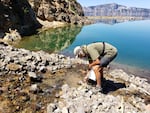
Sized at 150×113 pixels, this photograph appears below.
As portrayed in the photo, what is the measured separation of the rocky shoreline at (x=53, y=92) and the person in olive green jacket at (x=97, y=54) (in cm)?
96

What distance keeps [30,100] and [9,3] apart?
5364 centimetres

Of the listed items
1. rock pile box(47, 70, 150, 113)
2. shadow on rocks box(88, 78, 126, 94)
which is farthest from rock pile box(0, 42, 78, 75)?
shadow on rocks box(88, 78, 126, 94)

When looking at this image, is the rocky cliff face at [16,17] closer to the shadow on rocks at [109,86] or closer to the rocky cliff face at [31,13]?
the rocky cliff face at [31,13]

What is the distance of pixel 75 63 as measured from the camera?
2097 centimetres

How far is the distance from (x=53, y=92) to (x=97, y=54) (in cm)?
294

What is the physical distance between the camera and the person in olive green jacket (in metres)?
13.3

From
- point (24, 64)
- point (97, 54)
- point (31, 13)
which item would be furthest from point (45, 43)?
point (97, 54)

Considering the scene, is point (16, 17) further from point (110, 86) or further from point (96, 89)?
point (96, 89)

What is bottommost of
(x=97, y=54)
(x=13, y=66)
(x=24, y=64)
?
(x=24, y=64)

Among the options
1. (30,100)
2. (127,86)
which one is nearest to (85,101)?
(30,100)

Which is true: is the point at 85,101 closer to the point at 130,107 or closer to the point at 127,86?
the point at 130,107

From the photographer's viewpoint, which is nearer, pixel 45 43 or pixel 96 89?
pixel 96 89

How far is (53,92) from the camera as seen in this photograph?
1406 centimetres

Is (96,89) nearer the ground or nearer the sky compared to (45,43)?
nearer the sky
